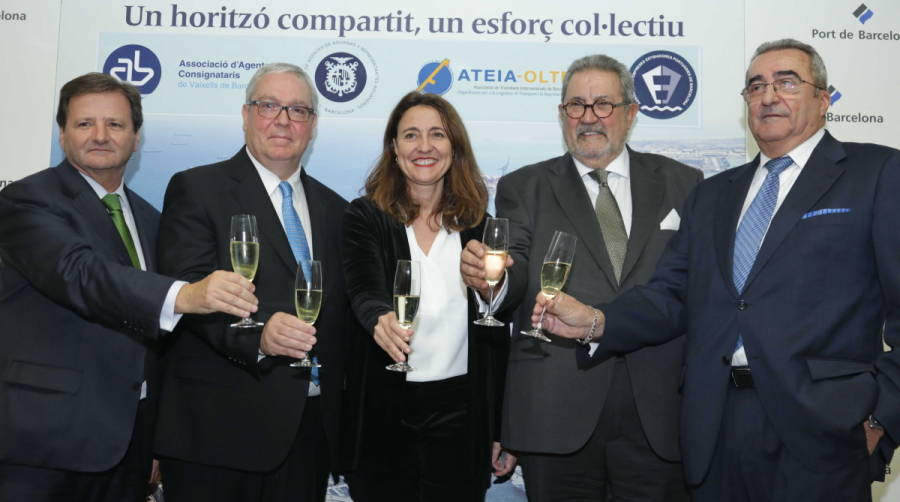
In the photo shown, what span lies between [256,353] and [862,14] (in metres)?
4.42

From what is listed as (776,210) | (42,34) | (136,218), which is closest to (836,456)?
(776,210)

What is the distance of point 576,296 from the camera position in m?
3.35

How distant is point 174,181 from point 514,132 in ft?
7.53

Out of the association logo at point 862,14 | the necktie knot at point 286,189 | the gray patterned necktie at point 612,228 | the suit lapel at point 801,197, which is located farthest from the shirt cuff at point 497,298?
the association logo at point 862,14

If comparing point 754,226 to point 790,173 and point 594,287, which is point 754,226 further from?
point 594,287

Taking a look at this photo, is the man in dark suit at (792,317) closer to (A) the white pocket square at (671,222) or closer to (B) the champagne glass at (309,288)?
(A) the white pocket square at (671,222)

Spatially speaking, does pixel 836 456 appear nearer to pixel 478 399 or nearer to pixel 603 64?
pixel 478 399

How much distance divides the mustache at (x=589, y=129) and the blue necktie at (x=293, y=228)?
4.57 feet

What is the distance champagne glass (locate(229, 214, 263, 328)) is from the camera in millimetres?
2699

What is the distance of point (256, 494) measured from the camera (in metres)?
3.21

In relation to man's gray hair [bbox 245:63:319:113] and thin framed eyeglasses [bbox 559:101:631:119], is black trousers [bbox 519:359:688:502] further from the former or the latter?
man's gray hair [bbox 245:63:319:113]

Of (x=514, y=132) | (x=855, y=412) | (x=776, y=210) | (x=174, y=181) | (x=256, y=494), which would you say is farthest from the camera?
(x=514, y=132)

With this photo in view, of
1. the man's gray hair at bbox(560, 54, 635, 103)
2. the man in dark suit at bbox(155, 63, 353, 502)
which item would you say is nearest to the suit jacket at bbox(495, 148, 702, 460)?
the man's gray hair at bbox(560, 54, 635, 103)

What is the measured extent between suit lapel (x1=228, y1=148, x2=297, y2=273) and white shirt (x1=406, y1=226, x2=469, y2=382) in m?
0.56
